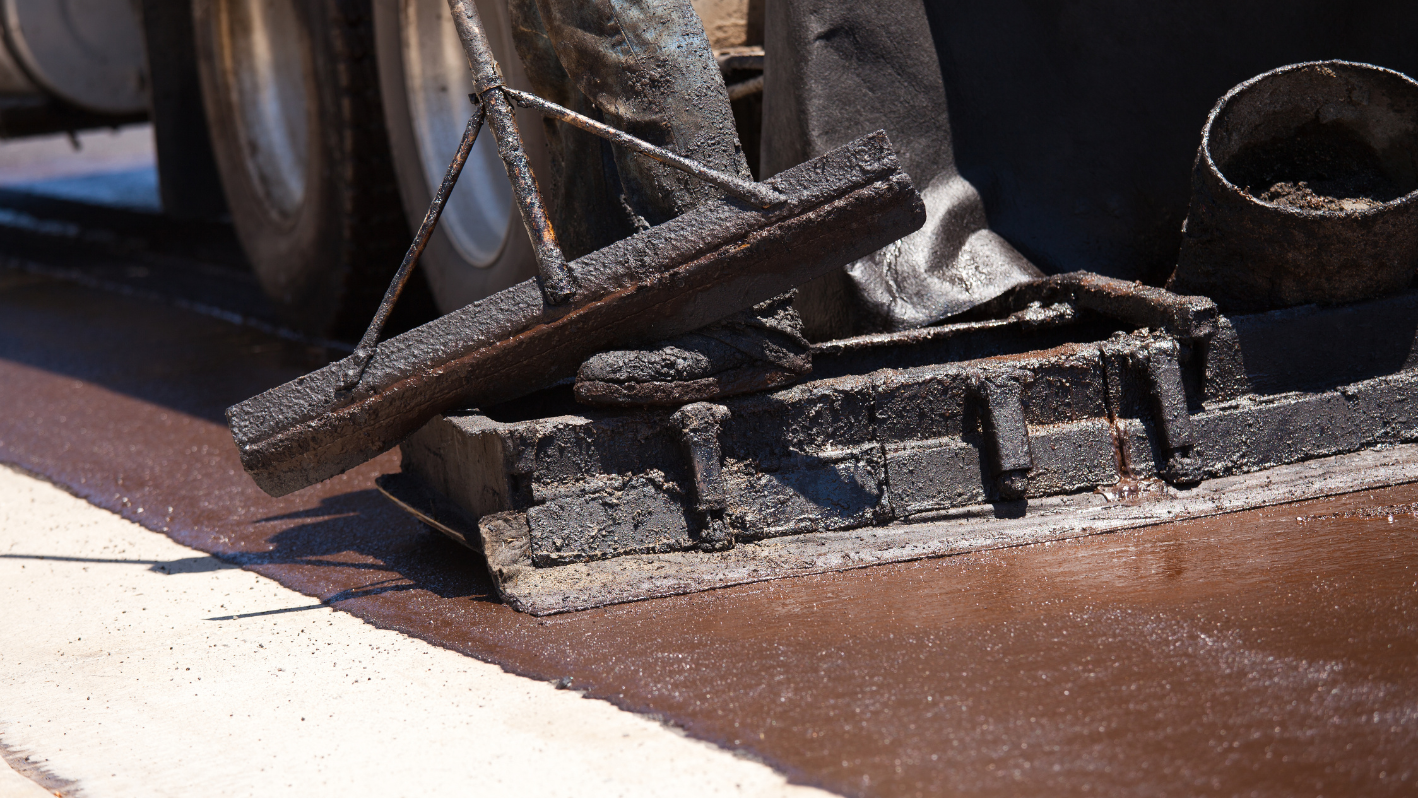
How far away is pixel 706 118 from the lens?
2789 millimetres

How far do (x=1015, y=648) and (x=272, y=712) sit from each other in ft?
3.92

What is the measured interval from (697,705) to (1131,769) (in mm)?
642

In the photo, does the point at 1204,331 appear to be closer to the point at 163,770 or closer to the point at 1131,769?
the point at 1131,769

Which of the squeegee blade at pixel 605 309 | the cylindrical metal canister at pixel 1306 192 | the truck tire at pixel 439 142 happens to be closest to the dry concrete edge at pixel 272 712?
the squeegee blade at pixel 605 309

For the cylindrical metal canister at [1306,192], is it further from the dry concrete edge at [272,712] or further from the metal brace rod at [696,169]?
the dry concrete edge at [272,712]

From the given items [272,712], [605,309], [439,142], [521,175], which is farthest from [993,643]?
[439,142]

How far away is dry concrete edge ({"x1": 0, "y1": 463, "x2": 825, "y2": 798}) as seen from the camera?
1.88m

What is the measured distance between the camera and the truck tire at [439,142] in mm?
4211

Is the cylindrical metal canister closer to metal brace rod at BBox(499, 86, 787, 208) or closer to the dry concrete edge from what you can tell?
metal brace rod at BBox(499, 86, 787, 208)

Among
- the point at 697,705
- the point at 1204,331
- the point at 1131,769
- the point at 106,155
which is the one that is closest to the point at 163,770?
the point at 697,705

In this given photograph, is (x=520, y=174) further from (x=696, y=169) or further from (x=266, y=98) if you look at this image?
(x=266, y=98)

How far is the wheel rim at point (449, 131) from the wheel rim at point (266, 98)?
3.19ft

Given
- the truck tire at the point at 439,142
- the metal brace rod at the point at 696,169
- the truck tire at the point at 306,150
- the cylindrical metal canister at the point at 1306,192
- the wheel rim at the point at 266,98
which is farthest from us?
the wheel rim at the point at 266,98

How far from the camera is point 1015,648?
84.9 inches
